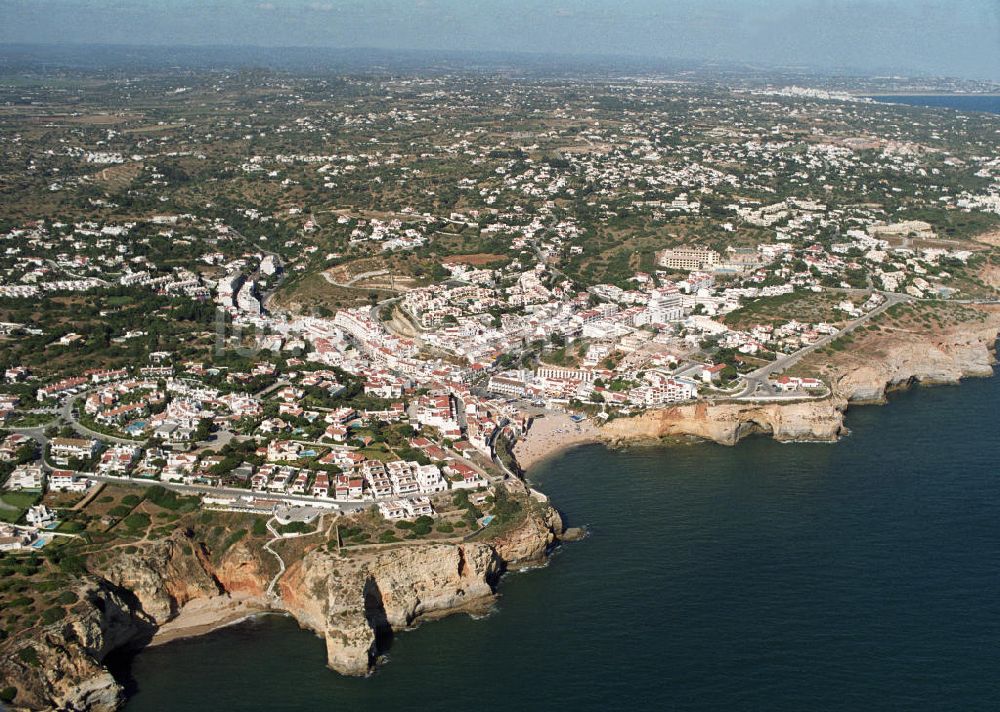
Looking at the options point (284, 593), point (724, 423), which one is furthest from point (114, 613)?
point (724, 423)

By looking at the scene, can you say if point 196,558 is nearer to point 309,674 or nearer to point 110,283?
point 309,674

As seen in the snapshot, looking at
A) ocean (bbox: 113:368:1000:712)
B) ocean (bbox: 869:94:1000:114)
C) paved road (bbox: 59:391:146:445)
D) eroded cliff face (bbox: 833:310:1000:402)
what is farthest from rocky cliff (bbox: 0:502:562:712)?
ocean (bbox: 869:94:1000:114)

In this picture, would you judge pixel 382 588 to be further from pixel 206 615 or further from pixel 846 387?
pixel 846 387

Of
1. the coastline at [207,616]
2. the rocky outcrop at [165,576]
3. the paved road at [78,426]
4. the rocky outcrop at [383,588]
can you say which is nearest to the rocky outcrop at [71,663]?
the rocky outcrop at [165,576]

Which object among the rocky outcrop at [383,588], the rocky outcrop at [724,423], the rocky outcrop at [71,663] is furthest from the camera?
the rocky outcrop at [724,423]

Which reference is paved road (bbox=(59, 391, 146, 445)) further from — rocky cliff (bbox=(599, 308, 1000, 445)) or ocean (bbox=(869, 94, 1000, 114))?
ocean (bbox=(869, 94, 1000, 114))

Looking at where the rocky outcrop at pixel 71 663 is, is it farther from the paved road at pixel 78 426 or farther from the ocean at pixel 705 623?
the paved road at pixel 78 426
